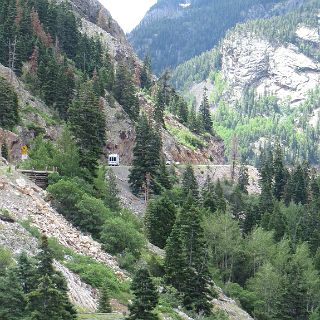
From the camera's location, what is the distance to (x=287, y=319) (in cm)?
6831

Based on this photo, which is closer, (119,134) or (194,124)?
(119,134)

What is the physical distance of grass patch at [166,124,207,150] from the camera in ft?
472

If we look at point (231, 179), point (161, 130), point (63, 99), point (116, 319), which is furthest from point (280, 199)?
point (116, 319)

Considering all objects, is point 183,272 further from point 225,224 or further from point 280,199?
point 280,199

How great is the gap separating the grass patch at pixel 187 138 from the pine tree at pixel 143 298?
10350 centimetres

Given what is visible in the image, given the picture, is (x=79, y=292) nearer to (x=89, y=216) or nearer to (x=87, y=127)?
(x=89, y=216)

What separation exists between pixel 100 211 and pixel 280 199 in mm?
71822

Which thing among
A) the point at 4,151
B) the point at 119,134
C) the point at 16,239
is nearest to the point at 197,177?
the point at 119,134

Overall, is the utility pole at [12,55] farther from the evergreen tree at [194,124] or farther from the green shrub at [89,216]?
the evergreen tree at [194,124]

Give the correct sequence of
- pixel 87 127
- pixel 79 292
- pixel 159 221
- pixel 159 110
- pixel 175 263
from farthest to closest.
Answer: pixel 159 110
pixel 87 127
pixel 159 221
pixel 175 263
pixel 79 292

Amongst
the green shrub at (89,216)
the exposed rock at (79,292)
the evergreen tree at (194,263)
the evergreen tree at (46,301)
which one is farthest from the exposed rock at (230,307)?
the evergreen tree at (46,301)

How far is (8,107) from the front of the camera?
89.6m

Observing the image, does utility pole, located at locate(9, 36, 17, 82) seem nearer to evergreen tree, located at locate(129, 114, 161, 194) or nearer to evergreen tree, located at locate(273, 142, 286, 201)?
evergreen tree, located at locate(129, 114, 161, 194)

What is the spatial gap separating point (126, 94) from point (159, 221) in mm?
58857
